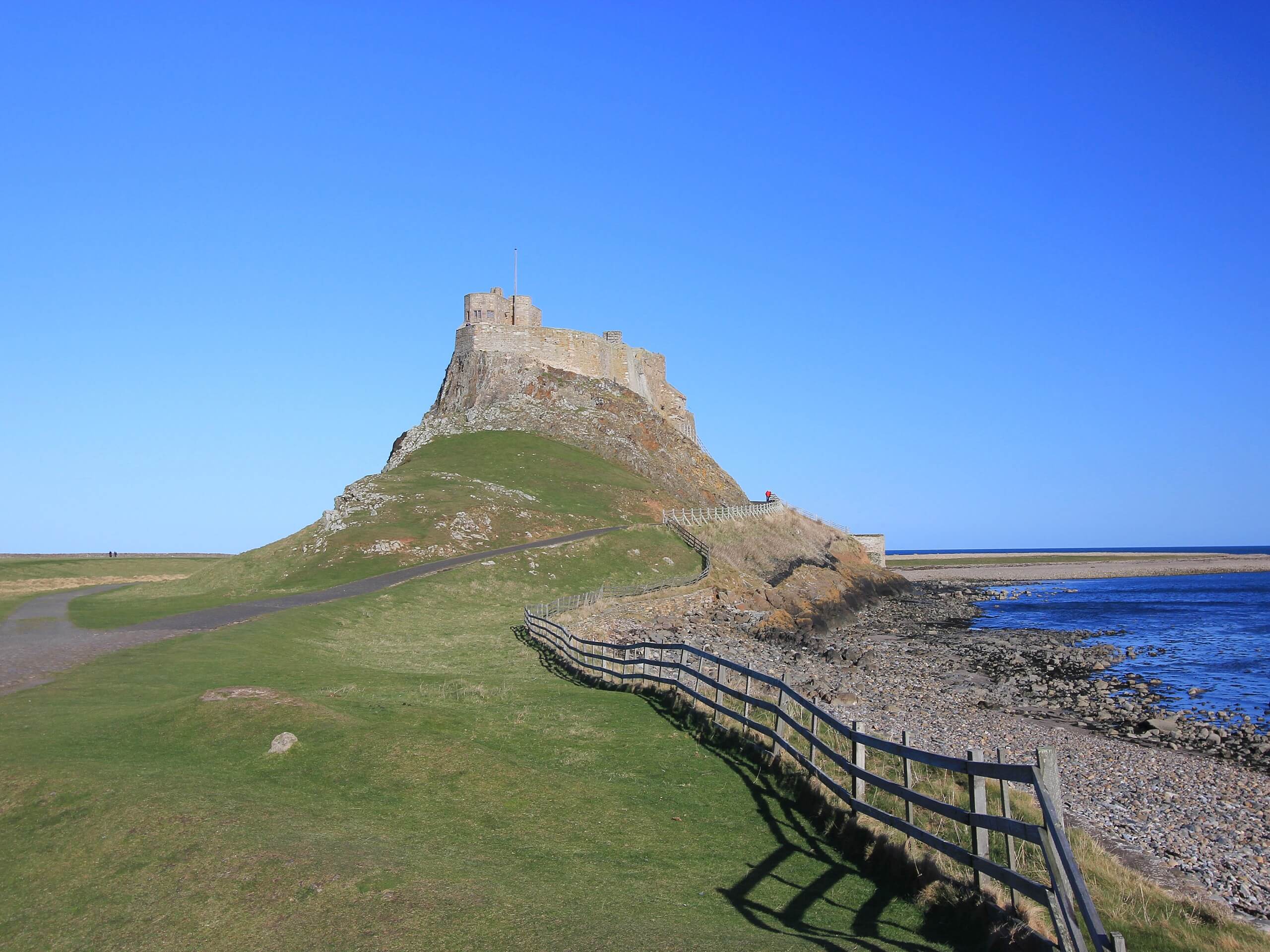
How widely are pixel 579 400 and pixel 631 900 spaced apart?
94256 millimetres

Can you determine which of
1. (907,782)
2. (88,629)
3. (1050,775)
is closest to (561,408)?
(88,629)

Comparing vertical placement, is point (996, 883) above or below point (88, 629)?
below

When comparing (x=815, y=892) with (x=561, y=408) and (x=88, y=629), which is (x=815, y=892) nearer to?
(x=88, y=629)

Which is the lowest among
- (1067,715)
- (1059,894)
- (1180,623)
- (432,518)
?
(1067,715)

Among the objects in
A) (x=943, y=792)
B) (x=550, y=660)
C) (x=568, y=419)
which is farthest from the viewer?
(x=568, y=419)

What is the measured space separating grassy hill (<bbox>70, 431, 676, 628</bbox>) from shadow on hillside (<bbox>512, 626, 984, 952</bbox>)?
32.8 meters

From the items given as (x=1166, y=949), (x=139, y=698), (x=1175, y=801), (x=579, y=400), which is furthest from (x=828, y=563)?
(x=1166, y=949)

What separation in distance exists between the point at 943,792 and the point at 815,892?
395cm

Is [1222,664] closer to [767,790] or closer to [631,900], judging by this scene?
[767,790]

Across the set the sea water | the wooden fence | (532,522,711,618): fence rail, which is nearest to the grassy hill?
(532,522,711,618): fence rail

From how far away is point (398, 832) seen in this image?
13.3m

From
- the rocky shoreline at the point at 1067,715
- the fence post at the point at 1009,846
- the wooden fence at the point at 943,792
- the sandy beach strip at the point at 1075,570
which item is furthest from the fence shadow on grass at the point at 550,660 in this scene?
the sandy beach strip at the point at 1075,570

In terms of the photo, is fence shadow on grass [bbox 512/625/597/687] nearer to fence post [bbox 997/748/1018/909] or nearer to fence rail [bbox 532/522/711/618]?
fence rail [bbox 532/522/711/618]

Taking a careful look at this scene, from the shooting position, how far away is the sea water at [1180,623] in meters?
41.2
